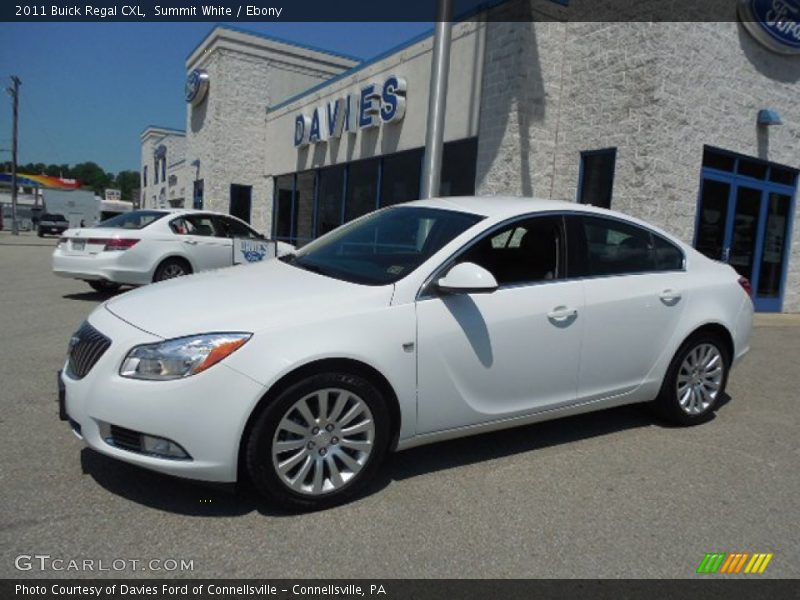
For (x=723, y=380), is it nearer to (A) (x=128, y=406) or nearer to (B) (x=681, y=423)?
(B) (x=681, y=423)

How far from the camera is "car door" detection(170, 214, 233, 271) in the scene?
9.55m

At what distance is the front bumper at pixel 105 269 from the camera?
29.2 ft

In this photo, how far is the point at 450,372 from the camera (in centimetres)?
341

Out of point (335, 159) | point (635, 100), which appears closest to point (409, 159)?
point (335, 159)

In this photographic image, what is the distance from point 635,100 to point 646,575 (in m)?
8.32

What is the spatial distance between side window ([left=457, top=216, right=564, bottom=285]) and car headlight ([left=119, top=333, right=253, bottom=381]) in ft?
4.90

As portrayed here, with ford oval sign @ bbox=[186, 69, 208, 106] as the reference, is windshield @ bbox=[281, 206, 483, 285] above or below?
below

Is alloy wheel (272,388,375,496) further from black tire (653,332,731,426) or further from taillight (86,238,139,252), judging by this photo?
taillight (86,238,139,252)

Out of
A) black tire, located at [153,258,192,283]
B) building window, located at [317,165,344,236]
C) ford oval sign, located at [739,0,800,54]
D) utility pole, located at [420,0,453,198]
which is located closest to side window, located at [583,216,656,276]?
utility pole, located at [420,0,453,198]

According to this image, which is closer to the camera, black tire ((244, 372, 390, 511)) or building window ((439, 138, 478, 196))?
black tire ((244, 372, 390, 511))

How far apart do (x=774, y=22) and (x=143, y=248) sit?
422 inches

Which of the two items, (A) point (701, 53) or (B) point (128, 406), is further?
Result: (A) point (701, 53)
